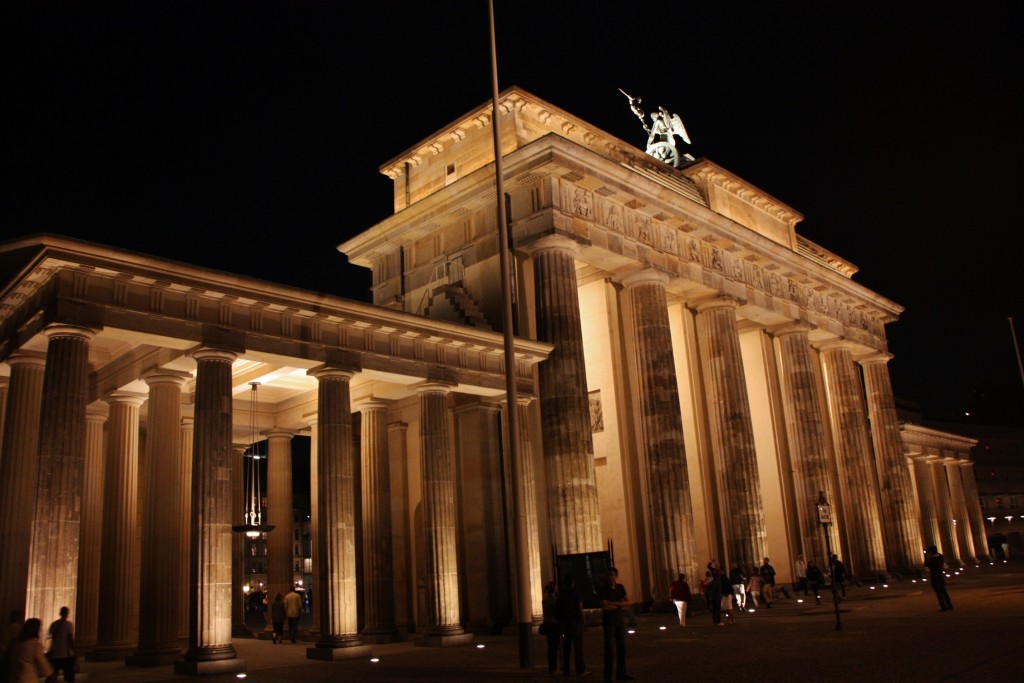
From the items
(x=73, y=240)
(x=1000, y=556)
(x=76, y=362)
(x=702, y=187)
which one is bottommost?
(x=1000, y=556)

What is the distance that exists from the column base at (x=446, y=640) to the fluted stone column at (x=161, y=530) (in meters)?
5.90

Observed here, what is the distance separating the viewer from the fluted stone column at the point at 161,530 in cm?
1947

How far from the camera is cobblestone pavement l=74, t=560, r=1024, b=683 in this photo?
13.2 m

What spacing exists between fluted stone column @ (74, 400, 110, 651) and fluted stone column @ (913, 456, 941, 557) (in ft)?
147

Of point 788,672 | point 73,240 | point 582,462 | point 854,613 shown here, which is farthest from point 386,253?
point 788,672

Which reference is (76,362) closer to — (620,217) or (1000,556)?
(620,217)

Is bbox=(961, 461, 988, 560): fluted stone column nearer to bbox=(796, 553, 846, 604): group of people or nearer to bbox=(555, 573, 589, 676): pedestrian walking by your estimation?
bbox=(796, 553, 846, 604): group of people

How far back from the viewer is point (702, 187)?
37.2 m

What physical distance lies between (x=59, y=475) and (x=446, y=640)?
10.0 m

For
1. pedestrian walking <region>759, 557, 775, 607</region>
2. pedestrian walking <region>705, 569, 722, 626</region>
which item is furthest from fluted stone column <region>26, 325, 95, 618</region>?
pedestrian walking <region>759, 557, 775, 607</region>

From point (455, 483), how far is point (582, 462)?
12.9ft

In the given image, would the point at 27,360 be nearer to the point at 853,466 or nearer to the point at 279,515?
the point at 279,515

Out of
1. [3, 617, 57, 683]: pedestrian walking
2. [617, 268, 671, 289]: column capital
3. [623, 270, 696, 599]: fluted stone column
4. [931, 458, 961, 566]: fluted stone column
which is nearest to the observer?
[3, 617, 57, 683]: pedestrian walking

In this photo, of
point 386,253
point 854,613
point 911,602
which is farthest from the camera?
point 386,253
